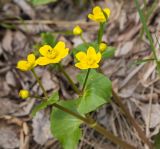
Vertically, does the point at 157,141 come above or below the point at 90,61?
below

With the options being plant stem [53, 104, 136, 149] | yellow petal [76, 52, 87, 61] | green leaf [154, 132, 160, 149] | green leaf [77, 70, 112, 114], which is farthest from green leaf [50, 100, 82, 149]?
green leaf [154, 132, 160, 149]

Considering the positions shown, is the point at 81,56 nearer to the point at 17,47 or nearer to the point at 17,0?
the point at 17,47

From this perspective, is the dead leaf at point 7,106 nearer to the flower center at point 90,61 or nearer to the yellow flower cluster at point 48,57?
the yellow flower cluster at point 48,57

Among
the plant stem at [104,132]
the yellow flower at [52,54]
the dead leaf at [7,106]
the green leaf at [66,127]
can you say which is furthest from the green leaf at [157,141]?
the dead leaf at [7,106]

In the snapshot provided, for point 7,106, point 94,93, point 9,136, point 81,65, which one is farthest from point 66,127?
point 7,106

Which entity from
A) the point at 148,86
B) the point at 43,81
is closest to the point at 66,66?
the point at 43,81

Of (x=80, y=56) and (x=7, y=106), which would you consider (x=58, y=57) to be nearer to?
(x=80, y=56)

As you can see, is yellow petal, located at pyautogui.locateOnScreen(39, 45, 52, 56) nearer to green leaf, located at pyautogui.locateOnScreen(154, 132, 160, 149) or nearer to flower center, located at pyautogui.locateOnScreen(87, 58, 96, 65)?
flower center, located at pyautogui.locateOnScreen(87, 58, 96, 65)
